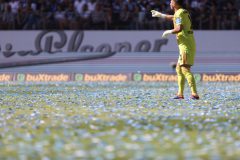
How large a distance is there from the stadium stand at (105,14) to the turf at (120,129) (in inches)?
519

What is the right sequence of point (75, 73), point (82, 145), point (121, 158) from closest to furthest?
1. point (121, 158)
2. point (82, 145)
3. point (75, 73)

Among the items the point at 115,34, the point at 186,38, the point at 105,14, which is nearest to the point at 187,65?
the point at 186,38

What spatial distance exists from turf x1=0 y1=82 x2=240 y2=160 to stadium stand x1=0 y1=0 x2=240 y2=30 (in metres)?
13.2

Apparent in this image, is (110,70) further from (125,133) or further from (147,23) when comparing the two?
(125,133)

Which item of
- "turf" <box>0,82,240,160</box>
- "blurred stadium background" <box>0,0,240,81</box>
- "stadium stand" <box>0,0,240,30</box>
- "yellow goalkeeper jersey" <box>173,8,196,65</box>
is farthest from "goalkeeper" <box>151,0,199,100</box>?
"blurred stadium background" <box>0,0,240,81</box>

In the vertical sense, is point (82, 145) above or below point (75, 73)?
above

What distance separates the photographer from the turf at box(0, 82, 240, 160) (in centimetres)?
725

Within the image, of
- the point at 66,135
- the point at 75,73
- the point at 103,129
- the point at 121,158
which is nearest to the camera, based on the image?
the point at 121,158

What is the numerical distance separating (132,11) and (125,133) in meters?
19.5

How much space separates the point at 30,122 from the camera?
10.5 meters

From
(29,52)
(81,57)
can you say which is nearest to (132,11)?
(81,57)

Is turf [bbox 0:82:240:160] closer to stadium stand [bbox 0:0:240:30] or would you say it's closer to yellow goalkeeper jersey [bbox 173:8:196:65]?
yellow goalkeeper jersey [bbox 173:8:196:65]

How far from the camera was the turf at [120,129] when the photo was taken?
7254mm

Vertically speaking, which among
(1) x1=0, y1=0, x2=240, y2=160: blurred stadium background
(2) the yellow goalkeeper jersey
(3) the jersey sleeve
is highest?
(3) the jersey sleeve
